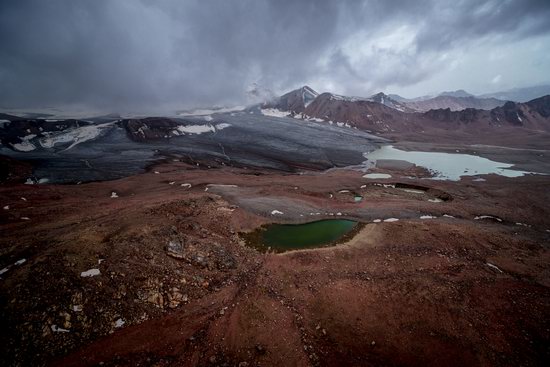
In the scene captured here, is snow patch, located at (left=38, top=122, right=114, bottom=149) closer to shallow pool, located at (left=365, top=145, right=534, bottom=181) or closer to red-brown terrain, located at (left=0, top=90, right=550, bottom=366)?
red-brown terrain, located at (left=0, top=90, right=550, bottom=366)

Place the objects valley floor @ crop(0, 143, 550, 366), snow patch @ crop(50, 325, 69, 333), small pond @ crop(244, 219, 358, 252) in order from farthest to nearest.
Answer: small pond @ crop(244, 219, 358, 252) → valley floor @ crop(0, 143, 550, 366) → snow patch @ crop(50, 325, 69, 333)

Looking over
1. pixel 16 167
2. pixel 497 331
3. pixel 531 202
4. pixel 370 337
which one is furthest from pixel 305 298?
pixel 16 167

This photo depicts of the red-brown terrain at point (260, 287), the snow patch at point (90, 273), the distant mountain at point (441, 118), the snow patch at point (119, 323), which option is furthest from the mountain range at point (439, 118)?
the snow patch at point (119, 323)

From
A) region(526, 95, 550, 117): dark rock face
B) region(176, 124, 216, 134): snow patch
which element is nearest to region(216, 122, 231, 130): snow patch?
region(176, 124, 216, 134): snow patch

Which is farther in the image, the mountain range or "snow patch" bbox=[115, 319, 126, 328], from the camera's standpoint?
the mountain range

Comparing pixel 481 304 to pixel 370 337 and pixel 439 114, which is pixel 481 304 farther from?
pixel 439 114

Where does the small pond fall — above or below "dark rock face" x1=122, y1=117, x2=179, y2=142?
below

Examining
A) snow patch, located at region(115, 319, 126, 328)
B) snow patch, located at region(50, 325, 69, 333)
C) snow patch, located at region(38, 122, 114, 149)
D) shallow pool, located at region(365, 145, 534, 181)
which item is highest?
snow patch, located at region(38, 122, 114, 149)
